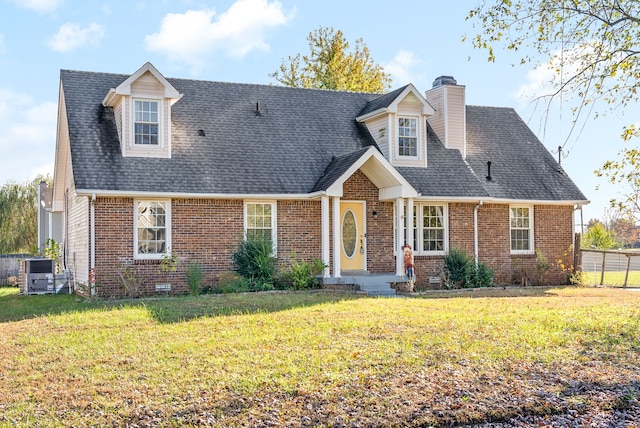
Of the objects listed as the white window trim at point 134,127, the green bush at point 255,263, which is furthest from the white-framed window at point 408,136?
the white window trim at point 134,127

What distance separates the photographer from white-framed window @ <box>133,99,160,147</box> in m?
19.7

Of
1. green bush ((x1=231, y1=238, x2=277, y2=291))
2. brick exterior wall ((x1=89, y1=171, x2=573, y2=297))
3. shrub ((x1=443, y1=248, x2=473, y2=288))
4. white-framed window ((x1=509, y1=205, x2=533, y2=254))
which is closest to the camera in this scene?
brick exterior wall ((x1=89, y1=171, x2=573, y2=297))

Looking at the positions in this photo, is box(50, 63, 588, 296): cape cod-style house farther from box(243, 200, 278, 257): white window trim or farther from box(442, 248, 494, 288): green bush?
box(442, 248, 494, 288): green bush

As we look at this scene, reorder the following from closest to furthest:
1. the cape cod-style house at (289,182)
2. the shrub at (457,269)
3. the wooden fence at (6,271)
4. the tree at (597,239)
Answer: the cape cod-style house at (289,182) < the shrub at (457,269) < the wooden fence at (6,271) < the tree at (597,239)

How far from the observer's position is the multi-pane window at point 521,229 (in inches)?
929

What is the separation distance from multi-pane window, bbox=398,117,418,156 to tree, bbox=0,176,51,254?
85.5 ft

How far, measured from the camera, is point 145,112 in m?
19.7

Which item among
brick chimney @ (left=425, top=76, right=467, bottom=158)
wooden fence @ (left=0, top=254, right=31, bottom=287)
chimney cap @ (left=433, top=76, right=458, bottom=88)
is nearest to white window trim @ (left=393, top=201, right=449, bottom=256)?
brick chimney @ (left=425, top=76, right=467, bottom=158)

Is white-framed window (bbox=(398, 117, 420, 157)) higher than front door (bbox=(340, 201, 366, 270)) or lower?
higher

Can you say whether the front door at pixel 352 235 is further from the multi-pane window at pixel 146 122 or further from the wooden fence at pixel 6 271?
the wooden fence at pixel 6 271

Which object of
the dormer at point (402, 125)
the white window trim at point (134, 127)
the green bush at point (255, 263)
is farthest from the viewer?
the dormer at point (402, 125)

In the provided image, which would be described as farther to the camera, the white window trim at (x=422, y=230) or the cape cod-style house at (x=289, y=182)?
the white window trim at (x=422, y=230)

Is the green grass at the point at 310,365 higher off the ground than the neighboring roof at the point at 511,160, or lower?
lower

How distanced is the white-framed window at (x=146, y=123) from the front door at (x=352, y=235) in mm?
5799
